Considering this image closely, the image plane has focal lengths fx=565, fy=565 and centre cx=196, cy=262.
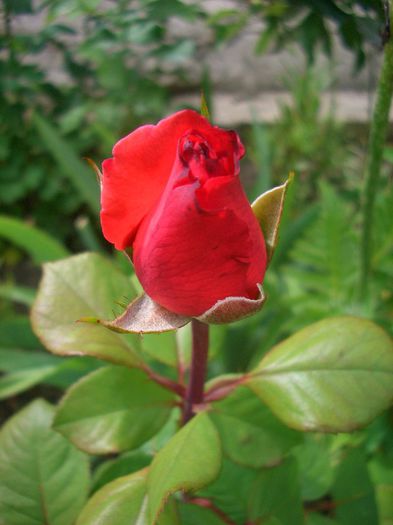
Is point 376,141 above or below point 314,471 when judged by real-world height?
above

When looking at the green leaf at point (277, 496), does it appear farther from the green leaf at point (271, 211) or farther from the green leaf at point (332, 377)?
the green leaf at point (271, 211)

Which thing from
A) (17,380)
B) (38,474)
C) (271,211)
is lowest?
(17,380)

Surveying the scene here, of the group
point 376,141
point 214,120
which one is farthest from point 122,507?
point 214,120

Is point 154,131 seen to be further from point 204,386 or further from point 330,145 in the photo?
point 330,145

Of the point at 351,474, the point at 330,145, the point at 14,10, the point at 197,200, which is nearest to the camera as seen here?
the point at 197,200

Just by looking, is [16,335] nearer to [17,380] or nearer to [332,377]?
[17,380]

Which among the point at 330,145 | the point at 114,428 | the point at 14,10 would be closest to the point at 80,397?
the point at 114,428
